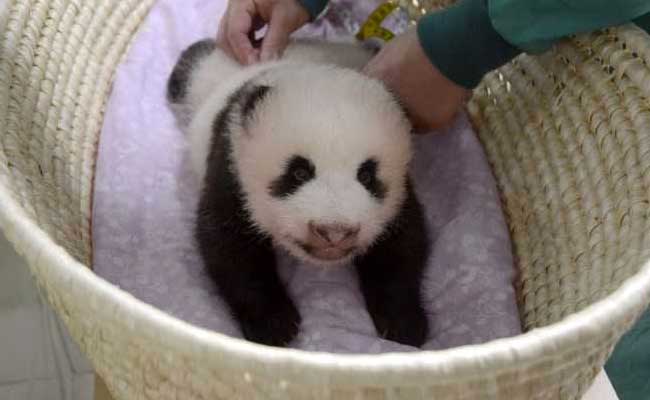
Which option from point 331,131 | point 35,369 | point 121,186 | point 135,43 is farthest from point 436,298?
point 135,43

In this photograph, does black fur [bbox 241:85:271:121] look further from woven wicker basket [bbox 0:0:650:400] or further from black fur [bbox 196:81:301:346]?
woven wicker basket [bbox 0:0:650:400]

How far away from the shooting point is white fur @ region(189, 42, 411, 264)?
36.6 inches

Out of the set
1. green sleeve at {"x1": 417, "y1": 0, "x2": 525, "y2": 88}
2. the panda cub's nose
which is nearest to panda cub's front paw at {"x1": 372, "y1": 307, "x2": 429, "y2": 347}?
the panda cub's nose

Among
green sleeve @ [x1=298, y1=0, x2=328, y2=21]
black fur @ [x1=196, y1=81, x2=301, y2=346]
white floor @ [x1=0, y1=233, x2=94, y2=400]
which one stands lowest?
white floor @ [x1=0, y1=233, x2=94, y2=400]

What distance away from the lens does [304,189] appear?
36.9 inches

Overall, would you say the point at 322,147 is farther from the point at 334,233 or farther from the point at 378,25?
the point at 378,25

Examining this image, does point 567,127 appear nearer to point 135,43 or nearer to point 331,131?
point 331,131

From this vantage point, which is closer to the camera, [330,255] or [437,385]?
[437,385]

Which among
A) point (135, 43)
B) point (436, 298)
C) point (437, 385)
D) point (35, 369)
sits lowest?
point (35, 369)

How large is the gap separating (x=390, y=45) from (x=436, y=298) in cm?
39

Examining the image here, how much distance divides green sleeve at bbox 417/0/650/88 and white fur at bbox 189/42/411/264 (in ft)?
0.40

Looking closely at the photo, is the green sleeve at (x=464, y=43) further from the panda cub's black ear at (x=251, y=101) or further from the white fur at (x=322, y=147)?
the panda cub's black ear at (x=251, y=101)

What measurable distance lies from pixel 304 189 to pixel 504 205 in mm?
441

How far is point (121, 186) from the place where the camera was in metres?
1.25
